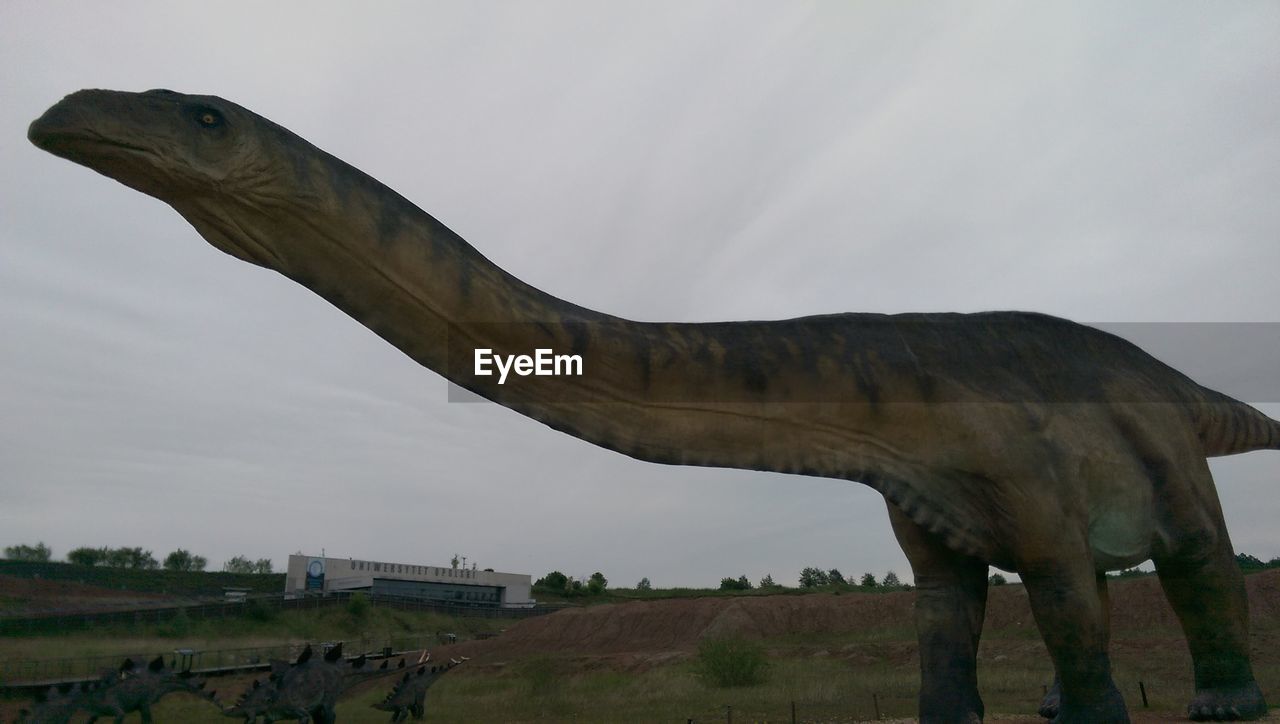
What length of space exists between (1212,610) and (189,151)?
719 cm

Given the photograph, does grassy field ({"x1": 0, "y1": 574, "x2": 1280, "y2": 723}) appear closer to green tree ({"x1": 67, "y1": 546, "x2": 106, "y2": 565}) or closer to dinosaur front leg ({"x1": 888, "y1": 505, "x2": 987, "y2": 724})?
dinosaur front leg ({"x1": 888, "y1": 505, "x2": 987, "y2": 724})

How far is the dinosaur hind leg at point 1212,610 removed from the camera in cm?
588

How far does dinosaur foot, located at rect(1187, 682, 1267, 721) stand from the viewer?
631cm

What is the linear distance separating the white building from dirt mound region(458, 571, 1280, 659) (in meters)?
13.4

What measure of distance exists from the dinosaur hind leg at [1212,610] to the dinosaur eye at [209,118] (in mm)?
6264

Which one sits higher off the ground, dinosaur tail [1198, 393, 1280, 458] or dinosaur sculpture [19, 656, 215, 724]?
dinosaur tail [1198, 393, 1280, 458]

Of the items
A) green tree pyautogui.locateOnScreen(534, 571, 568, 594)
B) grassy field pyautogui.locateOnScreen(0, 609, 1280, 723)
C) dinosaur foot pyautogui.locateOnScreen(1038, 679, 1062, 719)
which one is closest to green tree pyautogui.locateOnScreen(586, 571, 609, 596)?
green tree pyautogui.locateOnScreen(534, 571, 568, 594)

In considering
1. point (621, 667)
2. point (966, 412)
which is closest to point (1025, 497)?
point (966, 412)

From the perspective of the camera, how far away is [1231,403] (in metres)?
7.32

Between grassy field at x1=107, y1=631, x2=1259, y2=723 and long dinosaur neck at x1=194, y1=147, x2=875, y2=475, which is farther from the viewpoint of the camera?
grassy field at x1=107, y1=631, x2=1259, y2=723

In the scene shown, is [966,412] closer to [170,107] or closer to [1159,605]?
[170,107]

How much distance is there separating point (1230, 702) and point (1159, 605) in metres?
31.9

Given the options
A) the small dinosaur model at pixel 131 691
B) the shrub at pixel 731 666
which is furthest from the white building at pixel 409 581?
the small dinosaur model at pixel 131 691

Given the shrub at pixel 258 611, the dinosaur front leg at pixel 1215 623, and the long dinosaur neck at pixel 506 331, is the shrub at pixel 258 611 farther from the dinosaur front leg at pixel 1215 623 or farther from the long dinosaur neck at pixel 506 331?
the long dinosaur neck at pixel 506 331
